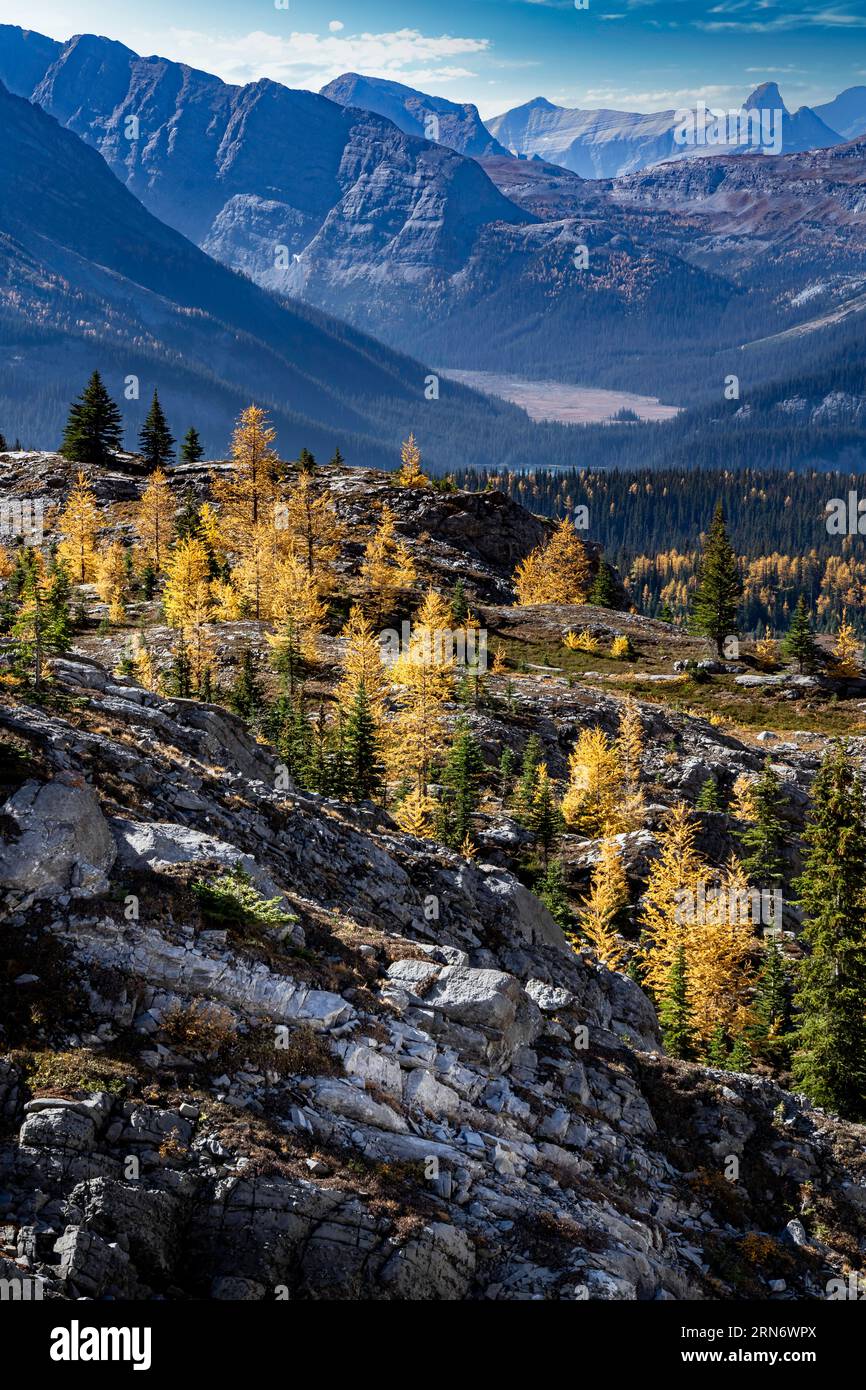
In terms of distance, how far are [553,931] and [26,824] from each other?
60.3 feet

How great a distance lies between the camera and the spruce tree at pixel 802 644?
301 ft

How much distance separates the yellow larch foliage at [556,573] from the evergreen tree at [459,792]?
168 feet

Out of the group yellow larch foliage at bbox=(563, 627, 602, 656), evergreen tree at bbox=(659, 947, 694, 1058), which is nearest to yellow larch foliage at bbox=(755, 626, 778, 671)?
yellow larch foliage at bbox=(563, 627, 602, 656)

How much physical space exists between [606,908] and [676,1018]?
12.4m

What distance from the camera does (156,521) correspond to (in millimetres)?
90625

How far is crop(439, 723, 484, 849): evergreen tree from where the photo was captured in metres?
48.4

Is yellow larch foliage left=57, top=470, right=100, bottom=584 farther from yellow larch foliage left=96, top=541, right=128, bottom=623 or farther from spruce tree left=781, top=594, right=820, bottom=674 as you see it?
spruce tree left=781, top=594, right=820, bottom=674

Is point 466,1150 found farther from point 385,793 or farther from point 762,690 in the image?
point 762,690

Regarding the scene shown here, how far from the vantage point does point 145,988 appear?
16047mm

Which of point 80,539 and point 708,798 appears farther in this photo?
point 80,539

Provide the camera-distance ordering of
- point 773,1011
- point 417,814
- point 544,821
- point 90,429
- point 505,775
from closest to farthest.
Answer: point 773,1011 → point 417,814 → point 544,821 → point 505,775 → point 90,429

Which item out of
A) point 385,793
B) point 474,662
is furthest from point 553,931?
point 474,662

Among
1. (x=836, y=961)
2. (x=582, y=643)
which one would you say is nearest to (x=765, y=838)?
(x=836, y=961)

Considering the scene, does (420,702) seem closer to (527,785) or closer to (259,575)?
(527,785)
